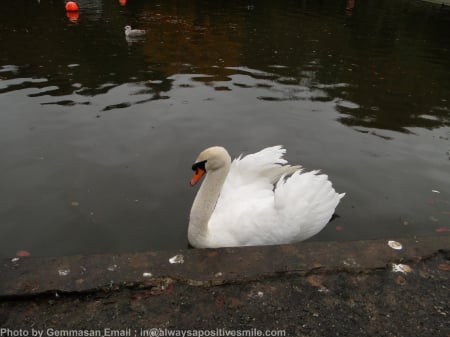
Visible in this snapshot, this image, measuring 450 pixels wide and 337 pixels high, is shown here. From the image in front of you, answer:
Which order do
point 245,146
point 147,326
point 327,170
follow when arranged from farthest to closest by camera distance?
point 245,146 < point 327,170 < point 147,326

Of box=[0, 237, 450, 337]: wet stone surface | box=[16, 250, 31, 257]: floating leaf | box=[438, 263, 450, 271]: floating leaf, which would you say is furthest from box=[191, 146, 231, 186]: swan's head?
box=[438, 263, 450, 271]: floating leaf

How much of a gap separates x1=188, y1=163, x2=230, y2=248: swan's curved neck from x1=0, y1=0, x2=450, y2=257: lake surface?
54cm

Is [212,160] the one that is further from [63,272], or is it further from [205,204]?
[63,272]

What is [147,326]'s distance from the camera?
2.53 meters

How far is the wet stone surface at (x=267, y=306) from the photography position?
101 inches

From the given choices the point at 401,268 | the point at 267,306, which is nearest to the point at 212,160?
the point at 267,306

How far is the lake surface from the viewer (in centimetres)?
500

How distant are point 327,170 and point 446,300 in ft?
11.5

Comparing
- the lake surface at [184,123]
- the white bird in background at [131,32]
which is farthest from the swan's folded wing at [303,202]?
the white bird in background at [131,32]

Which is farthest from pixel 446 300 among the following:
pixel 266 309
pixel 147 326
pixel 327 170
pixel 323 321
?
pixel 327 170

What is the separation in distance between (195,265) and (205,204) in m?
1.15

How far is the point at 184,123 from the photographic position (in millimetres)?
7516

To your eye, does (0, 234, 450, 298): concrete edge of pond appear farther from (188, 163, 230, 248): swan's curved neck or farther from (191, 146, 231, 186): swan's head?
(191, 146, 231, 186): swan's head

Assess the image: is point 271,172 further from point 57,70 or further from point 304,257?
point 57,70
